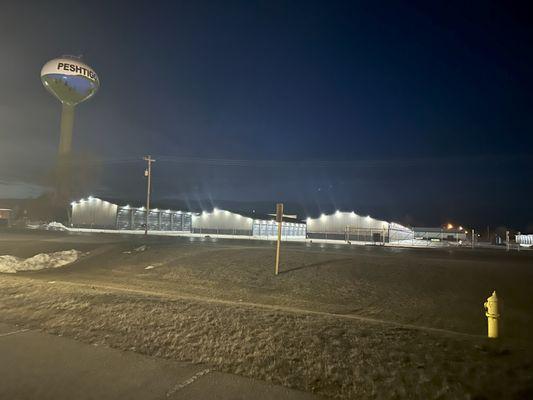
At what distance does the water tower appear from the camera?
69875mm

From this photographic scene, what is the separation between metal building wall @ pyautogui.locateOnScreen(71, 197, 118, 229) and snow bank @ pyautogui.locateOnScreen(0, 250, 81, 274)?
4589cm

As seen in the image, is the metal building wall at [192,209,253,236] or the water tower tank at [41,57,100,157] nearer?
the water tower tank at [41,57,100,157]

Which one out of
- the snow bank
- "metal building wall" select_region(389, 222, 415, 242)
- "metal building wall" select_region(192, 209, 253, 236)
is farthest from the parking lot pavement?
"metal building wall" select_region(192, 209, 253, 236)

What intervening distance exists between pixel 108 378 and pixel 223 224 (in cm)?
6736

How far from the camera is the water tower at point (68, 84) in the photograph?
229 feet

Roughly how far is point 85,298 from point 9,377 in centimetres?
488

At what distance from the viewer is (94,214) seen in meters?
70.5

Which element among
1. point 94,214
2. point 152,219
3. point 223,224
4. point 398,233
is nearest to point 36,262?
point 152,219

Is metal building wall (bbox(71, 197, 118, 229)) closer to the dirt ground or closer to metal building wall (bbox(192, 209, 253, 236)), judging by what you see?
metal building wall (bbox(192, 209, 253, 236))

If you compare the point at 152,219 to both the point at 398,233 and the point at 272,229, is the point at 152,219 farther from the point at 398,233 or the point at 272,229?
the point at 398,233

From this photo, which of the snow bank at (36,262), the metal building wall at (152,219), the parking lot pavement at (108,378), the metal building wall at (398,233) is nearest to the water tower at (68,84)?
the metal building wall at (152,219)

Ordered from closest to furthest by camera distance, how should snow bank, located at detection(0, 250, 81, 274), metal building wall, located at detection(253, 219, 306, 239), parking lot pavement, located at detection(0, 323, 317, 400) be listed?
1. parking lot pavement, located at detection(0, 323, 317, 400)
2. snow bank, located at detection(0, 250, 81, 274)
3. metal building wall, located at detection(253, 219, 306, 239)

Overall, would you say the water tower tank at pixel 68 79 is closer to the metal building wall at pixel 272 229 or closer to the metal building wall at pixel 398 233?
the metal building wall at pixel 272 229

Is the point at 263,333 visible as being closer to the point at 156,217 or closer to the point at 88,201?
the point at 156,217
